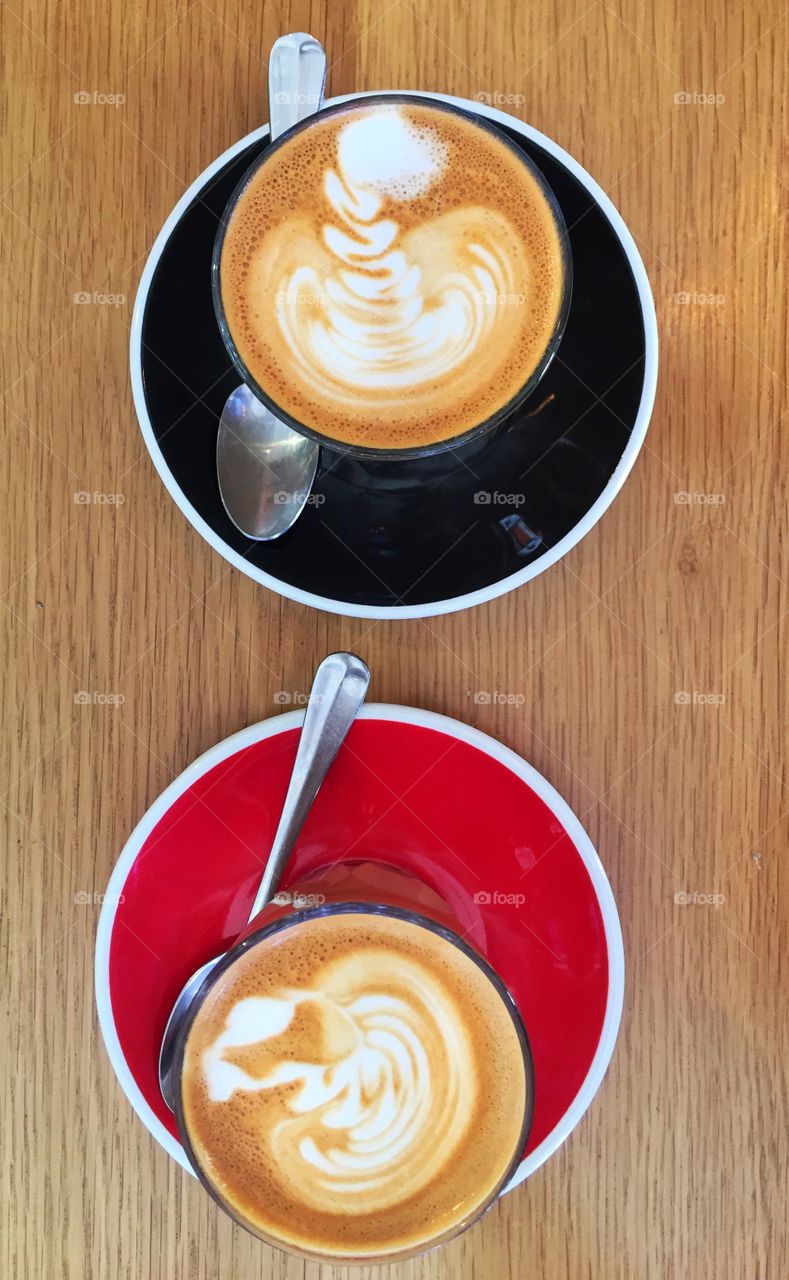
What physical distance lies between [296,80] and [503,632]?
1.53 ft

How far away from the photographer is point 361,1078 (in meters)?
0.65

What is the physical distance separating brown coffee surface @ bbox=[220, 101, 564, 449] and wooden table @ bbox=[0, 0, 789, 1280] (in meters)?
0.20

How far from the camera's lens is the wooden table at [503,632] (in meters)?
0.82

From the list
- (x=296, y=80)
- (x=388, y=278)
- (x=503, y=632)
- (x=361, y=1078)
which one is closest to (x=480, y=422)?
(x=388, y=278)

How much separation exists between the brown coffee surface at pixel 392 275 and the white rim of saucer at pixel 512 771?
24 cm

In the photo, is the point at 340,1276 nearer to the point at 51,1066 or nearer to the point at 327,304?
the point at 51,1066

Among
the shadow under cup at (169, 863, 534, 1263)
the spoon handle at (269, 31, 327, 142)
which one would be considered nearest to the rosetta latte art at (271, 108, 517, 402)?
the spoon handle at (269, 31, 327, 142)

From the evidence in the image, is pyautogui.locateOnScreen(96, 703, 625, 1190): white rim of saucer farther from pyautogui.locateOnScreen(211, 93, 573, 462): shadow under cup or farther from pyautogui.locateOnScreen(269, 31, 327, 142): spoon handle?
pyautogui.locateOnScreen(269, 31, 327, 142): spoon handle

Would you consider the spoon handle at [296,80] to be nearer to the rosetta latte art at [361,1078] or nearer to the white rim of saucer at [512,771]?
the white rim of saucer at [512,771]

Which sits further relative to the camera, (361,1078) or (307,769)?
(307,769)

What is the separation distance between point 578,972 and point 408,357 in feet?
1.61

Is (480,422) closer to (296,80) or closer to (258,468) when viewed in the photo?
(258,468)

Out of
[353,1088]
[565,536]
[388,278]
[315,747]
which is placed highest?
[388,278]

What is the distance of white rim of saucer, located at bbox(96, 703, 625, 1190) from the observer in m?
0.77
